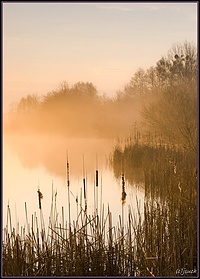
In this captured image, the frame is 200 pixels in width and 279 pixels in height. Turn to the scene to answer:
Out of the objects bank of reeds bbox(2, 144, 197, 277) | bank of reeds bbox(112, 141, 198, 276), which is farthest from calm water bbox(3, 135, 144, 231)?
bank of reeds bbox(2, 144, 197, 277)

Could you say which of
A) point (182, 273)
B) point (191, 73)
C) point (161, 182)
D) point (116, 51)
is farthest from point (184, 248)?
point (191, 73)

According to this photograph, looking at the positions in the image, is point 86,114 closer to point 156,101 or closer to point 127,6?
point 156,101

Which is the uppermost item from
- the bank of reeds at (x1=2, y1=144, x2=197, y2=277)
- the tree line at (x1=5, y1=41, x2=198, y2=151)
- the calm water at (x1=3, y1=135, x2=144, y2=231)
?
the tree line at (x1=5, y1=41, x2=198, y2=151)

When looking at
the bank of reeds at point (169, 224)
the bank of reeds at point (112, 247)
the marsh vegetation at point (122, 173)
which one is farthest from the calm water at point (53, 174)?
the bank of reeds at point (112, 247)

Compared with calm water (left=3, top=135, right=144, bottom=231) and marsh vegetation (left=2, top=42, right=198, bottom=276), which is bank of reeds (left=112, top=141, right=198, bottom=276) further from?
calm water (left=3, top=135, right=144, bottom=231)

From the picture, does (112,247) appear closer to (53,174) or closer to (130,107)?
(53,174)

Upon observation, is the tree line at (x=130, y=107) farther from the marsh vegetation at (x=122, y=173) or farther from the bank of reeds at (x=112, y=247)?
the bank of reeds at (x=112, y=247)

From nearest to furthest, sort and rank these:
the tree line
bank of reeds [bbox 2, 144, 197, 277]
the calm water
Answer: bank of reeds [bbox 2, 144, 197, 277]
the calm water
the tree line

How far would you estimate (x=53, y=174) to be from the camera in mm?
4219

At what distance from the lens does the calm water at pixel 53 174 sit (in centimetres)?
396

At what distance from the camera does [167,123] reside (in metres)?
4.95

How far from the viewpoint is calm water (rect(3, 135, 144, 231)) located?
3.96 m

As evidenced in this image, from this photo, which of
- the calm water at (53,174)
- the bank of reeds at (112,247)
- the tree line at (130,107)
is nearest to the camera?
the bank of reeds at (112,247)

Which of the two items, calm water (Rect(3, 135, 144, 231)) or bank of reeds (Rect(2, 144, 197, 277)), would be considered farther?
calm water (Rect(3, 135, 144, 231))
